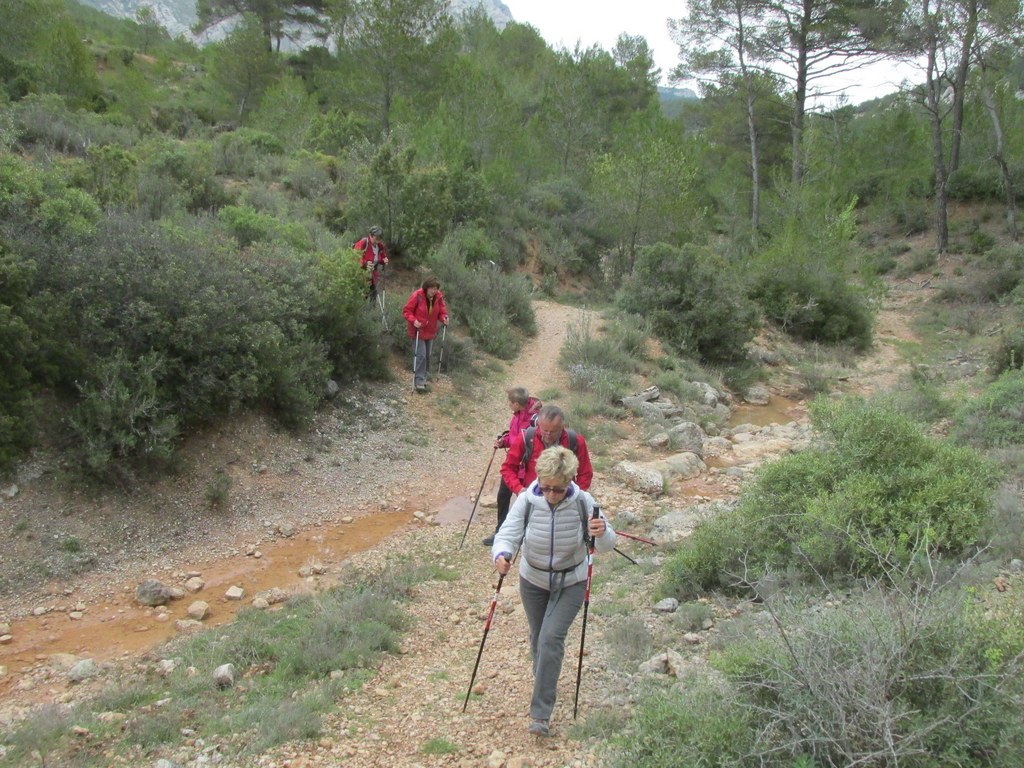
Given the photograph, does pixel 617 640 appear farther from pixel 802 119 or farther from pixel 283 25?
pixel 283 25

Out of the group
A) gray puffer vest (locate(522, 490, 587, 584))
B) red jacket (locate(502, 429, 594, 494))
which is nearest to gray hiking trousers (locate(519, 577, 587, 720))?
gray puffer vest (locate(522, 490, 587, 584))

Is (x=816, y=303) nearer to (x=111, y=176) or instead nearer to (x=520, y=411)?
(x=520, y=411)

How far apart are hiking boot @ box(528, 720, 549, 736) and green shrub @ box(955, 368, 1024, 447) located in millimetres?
7234

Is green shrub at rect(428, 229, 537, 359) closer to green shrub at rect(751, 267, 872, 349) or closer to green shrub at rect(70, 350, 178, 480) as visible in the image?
green shrub at rect(751, 267, 872, 349)

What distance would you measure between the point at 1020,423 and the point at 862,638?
718 centimetres

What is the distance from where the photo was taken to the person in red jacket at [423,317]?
11.4 metres

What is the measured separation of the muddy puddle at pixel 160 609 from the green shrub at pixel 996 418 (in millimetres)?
7414

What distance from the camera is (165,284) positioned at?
8.19 m

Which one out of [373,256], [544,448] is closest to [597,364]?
[373,256]

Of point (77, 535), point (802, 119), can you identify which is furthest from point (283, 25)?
point (77, 535)

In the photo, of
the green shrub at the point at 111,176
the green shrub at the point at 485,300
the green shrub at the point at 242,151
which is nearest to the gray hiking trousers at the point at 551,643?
the green shrub at the point at 111,176

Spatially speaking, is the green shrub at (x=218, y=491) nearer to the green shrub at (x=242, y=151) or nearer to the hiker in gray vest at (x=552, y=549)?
the hiker in gray vest at (x=552, y=549)

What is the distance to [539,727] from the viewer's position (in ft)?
13.9

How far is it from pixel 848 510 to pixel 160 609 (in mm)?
5852
